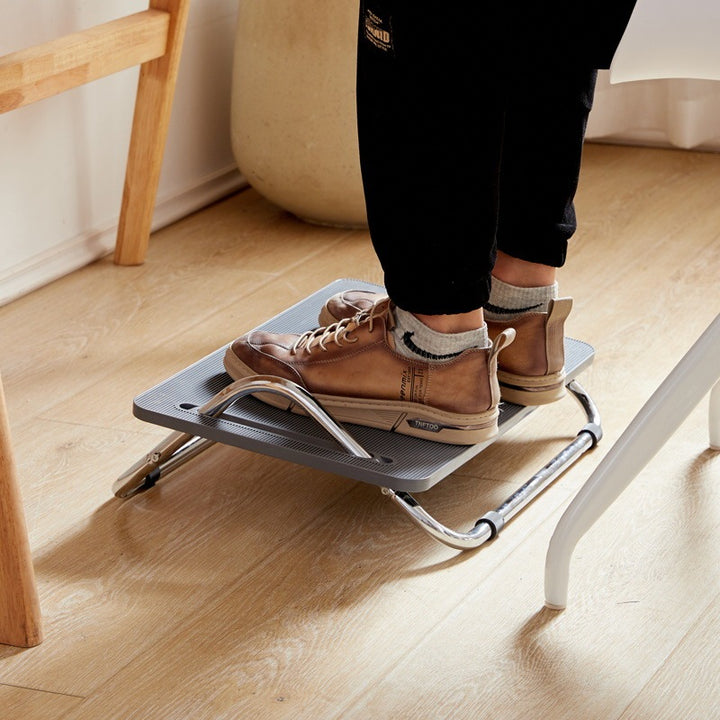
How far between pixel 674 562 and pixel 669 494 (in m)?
0.13

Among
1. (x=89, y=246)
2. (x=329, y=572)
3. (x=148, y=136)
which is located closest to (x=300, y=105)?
(x=148, y=136)

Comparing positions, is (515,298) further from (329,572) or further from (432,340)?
(329,572)

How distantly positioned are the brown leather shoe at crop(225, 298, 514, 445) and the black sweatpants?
7 cm

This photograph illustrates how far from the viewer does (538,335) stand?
119 centimetres

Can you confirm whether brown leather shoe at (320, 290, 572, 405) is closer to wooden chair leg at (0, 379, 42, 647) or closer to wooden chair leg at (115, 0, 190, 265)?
wooden chair leg at (0, 379, 42, 647)

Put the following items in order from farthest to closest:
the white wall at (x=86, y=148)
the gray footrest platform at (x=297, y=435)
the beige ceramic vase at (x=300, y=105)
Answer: the beige ceramic vase at (x=300, y=105) → the white wall at (x=86, y=148) → the gray footrest platform at (x=297, y=435)

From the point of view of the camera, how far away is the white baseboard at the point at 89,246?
5.84 ft

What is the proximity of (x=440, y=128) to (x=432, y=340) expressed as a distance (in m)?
0.22

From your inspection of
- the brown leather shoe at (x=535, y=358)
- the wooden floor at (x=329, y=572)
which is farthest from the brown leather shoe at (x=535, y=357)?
the wooden floor at (x=329, y=572)

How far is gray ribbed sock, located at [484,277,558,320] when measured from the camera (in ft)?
3.97

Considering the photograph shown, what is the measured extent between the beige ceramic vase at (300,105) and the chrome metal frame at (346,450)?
0.78 meters

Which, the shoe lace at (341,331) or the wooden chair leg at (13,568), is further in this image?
the shoe lace at (341,331)

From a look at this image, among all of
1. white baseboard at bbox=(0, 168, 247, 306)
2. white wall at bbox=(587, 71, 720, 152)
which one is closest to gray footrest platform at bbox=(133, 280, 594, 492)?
white baseboard at bbox=(0, 168, 247, 306)

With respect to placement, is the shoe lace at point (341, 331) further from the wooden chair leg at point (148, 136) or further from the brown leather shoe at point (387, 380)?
the wooden chair leg at point (148, 136)
